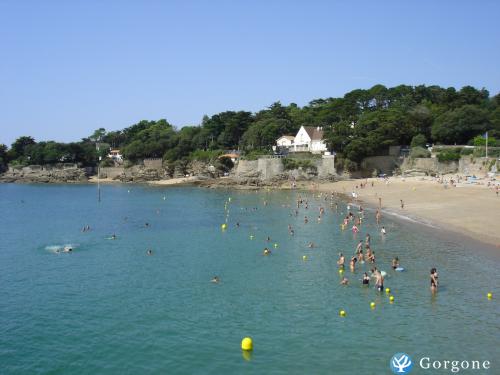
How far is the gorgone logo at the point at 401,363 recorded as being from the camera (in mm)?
15617

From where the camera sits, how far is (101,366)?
16.1 metres

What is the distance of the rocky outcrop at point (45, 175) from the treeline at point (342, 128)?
8.44 ft

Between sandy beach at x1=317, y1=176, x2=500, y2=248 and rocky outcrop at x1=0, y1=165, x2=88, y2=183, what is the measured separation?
230ft

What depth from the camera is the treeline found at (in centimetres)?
7612

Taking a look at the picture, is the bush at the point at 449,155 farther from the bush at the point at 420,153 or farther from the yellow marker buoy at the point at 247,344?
the yellow marker buoy at the point at 247,344

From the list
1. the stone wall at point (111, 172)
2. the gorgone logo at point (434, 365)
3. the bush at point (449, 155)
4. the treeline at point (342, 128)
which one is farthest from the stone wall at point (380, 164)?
the gorgone logo at point (434, 365)

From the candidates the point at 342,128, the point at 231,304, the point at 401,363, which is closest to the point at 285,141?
the point at 342,128

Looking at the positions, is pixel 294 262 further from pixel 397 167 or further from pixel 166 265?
pixel 397 167

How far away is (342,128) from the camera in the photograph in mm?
79438

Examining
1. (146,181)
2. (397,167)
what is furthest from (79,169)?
(397,167)

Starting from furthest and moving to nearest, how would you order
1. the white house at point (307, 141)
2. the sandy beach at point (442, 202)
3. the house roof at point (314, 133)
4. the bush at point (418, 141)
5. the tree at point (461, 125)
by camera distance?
the house roof at point (314, 133) < the white house at point (307, 141) < the bush at point (418, 141) < the tree at point (461, 125) < the sandy beach at point (442, 202)

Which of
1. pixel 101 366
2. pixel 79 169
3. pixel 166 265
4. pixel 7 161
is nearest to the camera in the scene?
pixel 101 366

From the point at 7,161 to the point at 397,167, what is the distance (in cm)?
10369

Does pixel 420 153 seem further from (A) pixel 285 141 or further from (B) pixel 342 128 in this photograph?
(A) pixel 285 141
